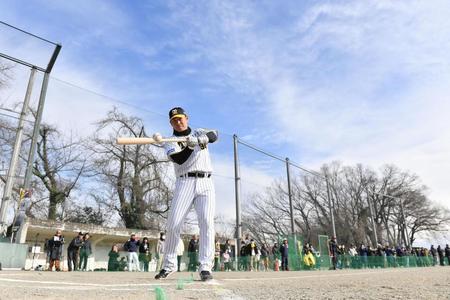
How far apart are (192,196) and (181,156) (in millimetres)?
550

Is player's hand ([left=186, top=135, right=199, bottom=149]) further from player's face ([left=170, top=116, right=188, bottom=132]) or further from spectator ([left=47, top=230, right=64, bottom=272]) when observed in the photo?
spectator ([left=47, top=230, right=64, bottom=272])

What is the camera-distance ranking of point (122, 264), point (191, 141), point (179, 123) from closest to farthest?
1. point (191, 141)
2. point (179, 123)
3. point (122, 264)

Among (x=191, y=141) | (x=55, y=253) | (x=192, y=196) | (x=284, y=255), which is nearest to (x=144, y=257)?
(x=55, y=253)

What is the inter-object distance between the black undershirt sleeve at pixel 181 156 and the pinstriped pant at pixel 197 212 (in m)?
0.26

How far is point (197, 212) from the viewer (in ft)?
17.0

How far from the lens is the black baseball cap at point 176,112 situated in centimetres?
534

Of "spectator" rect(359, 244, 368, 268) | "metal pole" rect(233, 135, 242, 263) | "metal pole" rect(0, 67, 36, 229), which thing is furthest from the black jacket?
"spectator" rect(359, 244, 368, 268)

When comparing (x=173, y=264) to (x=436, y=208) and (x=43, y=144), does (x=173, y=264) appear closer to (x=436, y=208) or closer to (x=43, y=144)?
(x=43, y=144)

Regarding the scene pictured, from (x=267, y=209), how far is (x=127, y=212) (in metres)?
18.2

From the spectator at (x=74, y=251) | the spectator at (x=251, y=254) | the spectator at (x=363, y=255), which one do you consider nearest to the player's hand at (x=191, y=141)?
the spectator at (x=74, y=251)

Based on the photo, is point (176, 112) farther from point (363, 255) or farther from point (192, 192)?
point (363, 255)

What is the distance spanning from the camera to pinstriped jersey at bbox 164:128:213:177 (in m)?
5.07

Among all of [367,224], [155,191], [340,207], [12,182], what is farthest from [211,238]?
[367,224]

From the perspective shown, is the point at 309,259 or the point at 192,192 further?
the point at 309,259
